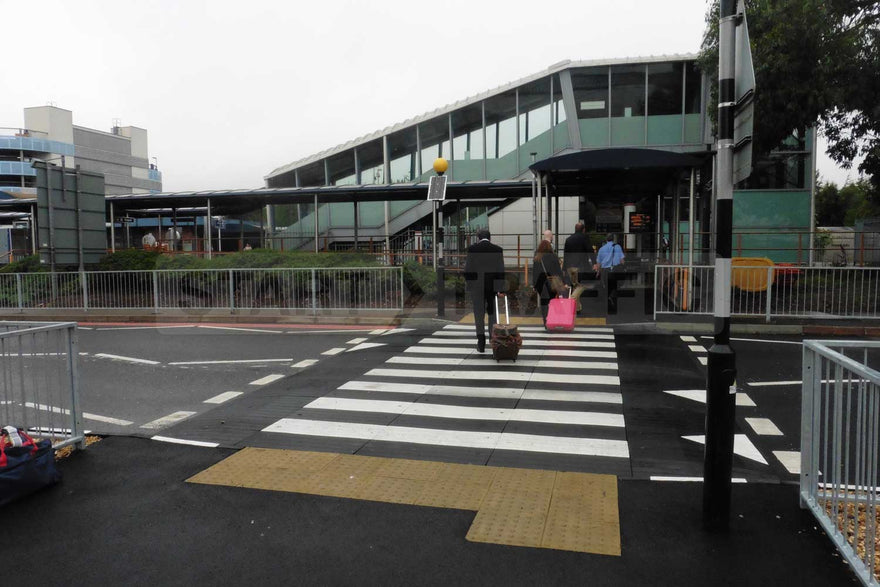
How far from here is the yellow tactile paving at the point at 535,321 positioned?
14219 mm

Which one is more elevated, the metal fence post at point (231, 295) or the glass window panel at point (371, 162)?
the glass window panel at point (371, 162)

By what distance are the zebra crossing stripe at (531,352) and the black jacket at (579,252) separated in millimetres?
3473

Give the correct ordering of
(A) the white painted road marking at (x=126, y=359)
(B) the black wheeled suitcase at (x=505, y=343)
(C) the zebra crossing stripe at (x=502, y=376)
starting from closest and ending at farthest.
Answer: (C) the zebra crossing stripe at (x=502, y=376), (B) the black wheeled suitcase at (x=505, y=343), (A) the white painted road marking at (x=126, y=359)

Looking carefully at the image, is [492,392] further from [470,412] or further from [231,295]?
[231,295]

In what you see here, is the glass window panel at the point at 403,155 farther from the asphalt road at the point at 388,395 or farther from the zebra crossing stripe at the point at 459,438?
the zebra crossing stripe at the point at 459,438

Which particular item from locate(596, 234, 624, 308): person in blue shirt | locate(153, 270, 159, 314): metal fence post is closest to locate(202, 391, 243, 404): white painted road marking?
locate(596, 234, 624, 308): person in blue shirt

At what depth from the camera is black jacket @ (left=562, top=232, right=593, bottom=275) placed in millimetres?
13812

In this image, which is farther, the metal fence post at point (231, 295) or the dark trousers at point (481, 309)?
the metal fence post at point (231, 295)

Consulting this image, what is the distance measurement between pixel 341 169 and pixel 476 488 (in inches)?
1223

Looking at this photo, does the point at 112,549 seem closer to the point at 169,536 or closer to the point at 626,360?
the point at 169,536

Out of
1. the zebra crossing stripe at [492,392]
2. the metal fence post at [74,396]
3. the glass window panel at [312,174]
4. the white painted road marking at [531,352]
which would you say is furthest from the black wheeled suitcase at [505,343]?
the glass window panel at [312,174]

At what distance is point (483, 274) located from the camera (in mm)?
10234

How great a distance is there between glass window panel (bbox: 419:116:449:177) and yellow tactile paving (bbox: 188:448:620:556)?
86.8ft

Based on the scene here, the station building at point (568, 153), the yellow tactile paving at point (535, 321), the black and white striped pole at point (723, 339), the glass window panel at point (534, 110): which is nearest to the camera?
the black and white striped pole at point (723, 339)
